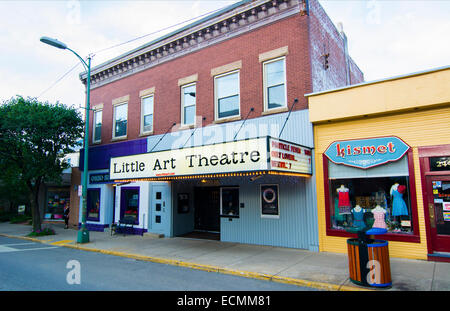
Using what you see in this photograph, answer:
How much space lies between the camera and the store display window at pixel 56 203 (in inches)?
867

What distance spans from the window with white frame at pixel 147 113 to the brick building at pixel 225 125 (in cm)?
6

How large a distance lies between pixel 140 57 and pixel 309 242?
42.5 ft

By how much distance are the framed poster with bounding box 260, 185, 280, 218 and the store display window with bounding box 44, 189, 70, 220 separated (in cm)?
1670

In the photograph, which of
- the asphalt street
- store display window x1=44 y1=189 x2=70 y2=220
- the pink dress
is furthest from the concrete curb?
store display window x1=44 y1=189 x2=70 y2=220

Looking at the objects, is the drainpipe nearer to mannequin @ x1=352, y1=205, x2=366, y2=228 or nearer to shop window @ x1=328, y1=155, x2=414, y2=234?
shop window @ x1=328, y1=155, x2=414, y2=234

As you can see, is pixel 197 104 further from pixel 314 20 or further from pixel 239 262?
pixel 239 262

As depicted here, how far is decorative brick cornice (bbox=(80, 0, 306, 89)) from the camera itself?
38.8 feet

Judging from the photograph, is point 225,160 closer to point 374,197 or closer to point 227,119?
point 227,119

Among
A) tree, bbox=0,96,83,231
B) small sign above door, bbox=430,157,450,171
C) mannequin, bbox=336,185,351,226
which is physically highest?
tree, bbox=0,96,83,231

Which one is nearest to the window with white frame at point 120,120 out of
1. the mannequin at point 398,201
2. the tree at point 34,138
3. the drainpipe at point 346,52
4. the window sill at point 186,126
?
the tree at point 34,138

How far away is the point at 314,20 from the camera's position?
38.8 feet

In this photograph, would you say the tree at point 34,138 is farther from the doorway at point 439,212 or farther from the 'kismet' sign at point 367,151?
the doorway at point 439,212

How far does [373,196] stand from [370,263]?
12.5 feet

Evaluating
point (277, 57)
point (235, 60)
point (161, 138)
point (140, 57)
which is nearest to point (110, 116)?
point (140, 57)
